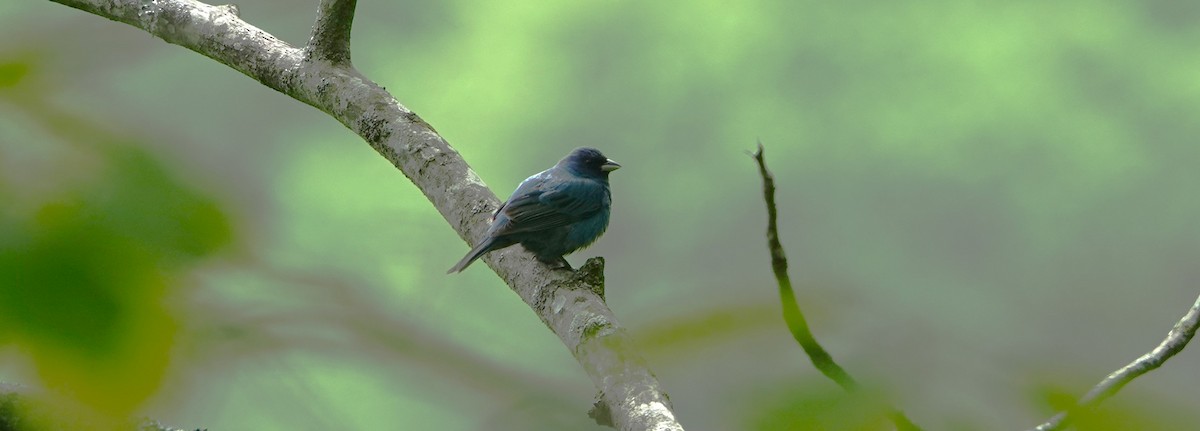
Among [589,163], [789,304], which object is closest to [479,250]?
[589,163]

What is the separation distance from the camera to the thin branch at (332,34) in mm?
3744

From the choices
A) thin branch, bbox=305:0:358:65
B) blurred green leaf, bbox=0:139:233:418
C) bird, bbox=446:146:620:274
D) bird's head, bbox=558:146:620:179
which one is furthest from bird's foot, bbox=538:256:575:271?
blurred green leaf, bbox=0:139:233:418

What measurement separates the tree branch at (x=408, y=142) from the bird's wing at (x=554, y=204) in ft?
0.57

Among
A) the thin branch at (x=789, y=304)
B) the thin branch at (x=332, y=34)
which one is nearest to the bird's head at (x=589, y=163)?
the thin branch at (x=332, y=34)

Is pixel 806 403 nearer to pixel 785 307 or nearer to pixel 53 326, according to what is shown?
pixel 785 307

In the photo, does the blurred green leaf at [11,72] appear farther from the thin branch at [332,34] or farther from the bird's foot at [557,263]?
the thin branch at [332,34]

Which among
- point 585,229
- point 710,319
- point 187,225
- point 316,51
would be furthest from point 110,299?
point 585,229

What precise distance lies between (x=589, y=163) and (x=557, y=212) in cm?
82

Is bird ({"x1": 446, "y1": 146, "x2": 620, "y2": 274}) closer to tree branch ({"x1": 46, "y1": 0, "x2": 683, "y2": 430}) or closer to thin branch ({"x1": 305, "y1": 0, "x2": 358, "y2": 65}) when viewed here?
tree branch ({"x1": 46, "y1": 0, "x2": 683, "y2": 430})

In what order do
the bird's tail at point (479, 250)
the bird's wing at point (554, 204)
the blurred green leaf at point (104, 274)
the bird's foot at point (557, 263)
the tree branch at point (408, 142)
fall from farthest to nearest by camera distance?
the bird's wing at point (554, 204) < the bird's tail at point (479, 250) < the bird's foot at point (557, 263) < the tree branch at point (408, 142) < the blurred green leaf at point (104, 274)

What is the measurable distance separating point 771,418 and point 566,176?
3571 mm

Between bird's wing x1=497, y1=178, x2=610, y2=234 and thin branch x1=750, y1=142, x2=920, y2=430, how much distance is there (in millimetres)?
1770

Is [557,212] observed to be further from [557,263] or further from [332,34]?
[332,34]

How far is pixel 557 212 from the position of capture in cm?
418
